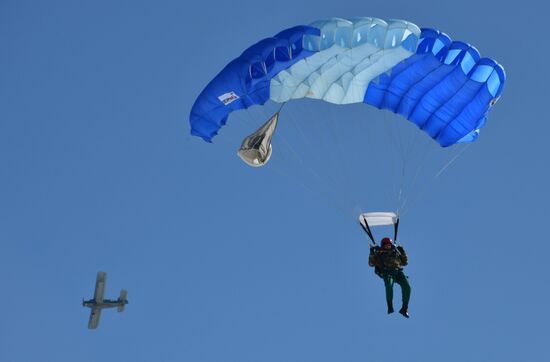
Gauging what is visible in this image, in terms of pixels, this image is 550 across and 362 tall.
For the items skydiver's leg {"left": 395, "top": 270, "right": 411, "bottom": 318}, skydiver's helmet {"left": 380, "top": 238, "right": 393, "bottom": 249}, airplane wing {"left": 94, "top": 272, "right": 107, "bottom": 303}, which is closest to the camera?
skydiver's leg {"left": 395, "top": 270, "right": 411, "bottom": 318}

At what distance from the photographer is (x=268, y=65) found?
21094mm

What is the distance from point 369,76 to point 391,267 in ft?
12.9

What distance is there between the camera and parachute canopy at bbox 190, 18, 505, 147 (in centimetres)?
2108

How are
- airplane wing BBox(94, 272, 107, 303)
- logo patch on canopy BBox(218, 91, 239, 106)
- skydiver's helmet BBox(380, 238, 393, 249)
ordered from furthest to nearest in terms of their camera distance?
airplane wing BBox(94, 272, 107, 303) < logo patch on canopy BBox(218, 91, 239, 106) < skydiver's helmet BBox(380, 238, 393, 249)

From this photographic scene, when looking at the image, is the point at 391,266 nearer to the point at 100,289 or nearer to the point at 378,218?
the point at 378,218

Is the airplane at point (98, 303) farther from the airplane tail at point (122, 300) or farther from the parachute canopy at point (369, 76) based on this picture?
the parachute canopy at point (369, 76)

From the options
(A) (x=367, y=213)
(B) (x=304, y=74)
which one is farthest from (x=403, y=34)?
(A) (x=367, y=213)

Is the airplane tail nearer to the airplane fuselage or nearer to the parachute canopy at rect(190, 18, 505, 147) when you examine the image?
the airplane fuselage

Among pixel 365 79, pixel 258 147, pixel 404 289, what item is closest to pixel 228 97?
pixel 258 147

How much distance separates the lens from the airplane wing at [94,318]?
4025cm

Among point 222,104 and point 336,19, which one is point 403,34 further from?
point 222,104

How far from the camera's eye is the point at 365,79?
2231 centimetres

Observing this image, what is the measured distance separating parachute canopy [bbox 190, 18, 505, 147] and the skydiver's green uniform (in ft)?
10.2

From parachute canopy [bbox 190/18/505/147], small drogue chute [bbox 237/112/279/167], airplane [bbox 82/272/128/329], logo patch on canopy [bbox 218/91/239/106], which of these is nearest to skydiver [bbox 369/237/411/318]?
small drogue chute [bbox 237/112/279/167]
